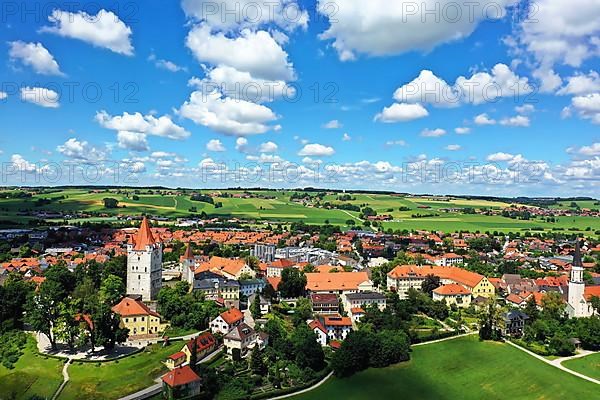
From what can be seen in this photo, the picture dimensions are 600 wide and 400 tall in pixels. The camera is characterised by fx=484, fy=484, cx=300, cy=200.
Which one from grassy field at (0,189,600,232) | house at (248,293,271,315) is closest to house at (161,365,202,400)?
house at (248,293,271,315)

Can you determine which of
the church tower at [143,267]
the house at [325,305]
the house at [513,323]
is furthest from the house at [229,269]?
the house at [513,323]

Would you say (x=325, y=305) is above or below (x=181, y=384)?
above

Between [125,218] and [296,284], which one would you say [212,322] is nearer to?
[296,284]

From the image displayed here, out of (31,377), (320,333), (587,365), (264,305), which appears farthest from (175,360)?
(587,365)

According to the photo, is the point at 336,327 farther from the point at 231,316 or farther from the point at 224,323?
the point at 224,323

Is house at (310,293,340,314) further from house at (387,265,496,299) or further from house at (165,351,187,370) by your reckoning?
house at (165,351,187,370)

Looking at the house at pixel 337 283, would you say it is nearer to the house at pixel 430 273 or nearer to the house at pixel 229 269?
the house at pixel 430 273
